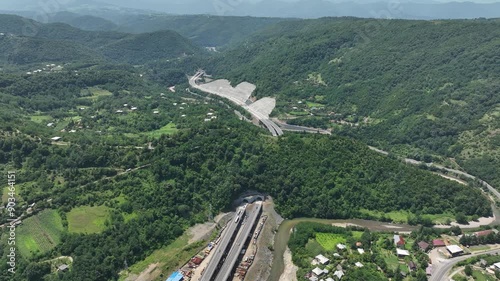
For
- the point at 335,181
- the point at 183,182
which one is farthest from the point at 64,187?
the point at 335,181

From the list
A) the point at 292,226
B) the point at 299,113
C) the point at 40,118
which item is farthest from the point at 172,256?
the point at 299,113

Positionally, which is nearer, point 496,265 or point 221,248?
point 496,265

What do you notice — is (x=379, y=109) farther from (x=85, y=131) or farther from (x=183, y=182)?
(x=85, y=131)

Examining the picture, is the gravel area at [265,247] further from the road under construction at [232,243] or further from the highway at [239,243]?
the highway at [239,243]

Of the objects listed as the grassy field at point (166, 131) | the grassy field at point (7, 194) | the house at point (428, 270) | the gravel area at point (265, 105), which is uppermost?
the gravel area at point (265, 105)

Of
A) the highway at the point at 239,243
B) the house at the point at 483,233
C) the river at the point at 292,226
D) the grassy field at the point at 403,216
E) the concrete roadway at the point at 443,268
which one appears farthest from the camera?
the grassy field at the point at 403,216

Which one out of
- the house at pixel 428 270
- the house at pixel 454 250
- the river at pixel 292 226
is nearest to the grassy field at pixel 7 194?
the river at pixel 292 226

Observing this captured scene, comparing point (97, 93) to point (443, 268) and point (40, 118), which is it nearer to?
point (40, 118)
